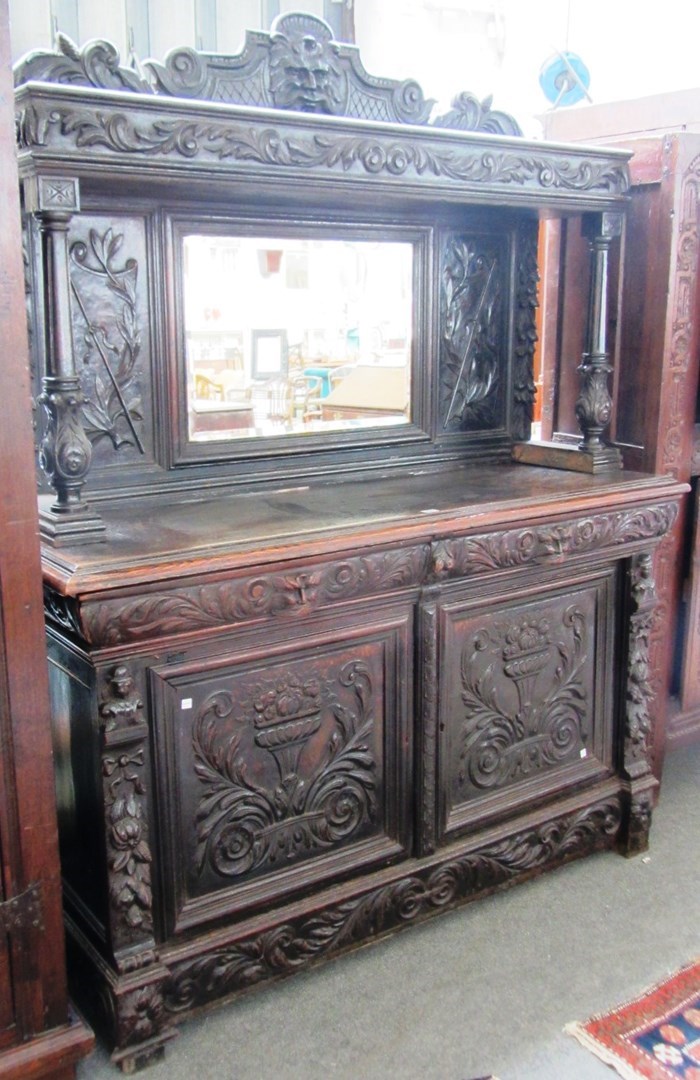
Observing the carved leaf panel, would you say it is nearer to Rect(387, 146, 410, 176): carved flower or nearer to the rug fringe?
Rect(387, 146, 410, 176): carved flower

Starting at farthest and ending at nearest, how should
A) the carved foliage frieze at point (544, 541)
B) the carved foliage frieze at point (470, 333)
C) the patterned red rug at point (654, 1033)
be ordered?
the carved foliage frieze at point (470, 333) → the carved foliage frieze at point (544, 541) → the patterned red rug at point (654, 1033)

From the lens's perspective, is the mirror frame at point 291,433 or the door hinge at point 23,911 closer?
the door hinge at point 23,911

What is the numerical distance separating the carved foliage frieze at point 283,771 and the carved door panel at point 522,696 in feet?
0.78

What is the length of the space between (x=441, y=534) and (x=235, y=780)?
691 mm

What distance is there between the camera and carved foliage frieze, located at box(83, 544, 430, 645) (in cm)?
185

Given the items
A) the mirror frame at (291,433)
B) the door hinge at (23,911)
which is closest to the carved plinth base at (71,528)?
the mirror frame at (291,433)

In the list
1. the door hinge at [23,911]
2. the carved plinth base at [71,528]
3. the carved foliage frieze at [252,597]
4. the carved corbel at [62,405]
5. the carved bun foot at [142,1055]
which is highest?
the carved corbel at [62,405]

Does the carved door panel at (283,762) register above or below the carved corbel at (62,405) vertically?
below

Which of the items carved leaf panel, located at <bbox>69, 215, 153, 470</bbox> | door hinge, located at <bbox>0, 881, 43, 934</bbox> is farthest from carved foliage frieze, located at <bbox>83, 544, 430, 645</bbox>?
carved leaf panel, located at <bbox>69, 215, 153, 470</bbox>

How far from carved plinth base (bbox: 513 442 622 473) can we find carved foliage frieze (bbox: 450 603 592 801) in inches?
16.5

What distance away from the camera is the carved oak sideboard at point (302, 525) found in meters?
1.98

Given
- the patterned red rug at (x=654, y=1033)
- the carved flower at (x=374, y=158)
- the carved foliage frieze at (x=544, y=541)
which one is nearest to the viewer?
the patterned red rug at (x=654, y=1033)

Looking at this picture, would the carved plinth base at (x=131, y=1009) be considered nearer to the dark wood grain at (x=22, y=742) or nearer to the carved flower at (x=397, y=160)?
the dark wood grain at (x=22, y=742)

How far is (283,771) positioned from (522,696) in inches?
28.1
